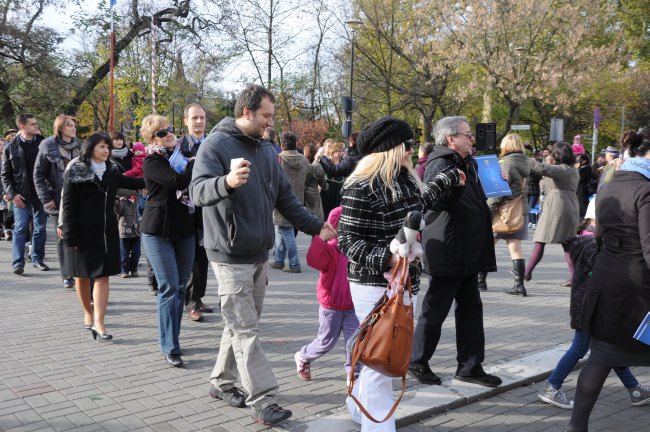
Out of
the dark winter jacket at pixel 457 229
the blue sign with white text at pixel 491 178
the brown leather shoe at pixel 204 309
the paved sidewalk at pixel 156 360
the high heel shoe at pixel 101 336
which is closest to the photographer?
the paved sidewalk at pixel 156 360

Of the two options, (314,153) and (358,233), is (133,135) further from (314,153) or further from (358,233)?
(358,233)

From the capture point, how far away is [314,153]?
1103 centimetres

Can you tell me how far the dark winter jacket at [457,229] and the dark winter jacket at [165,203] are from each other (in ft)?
6.25

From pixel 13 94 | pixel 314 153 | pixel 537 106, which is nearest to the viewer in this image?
pixel 314 153

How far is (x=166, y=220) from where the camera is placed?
15.9 ft

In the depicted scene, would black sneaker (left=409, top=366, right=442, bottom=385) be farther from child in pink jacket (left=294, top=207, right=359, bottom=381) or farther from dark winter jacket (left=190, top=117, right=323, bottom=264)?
dark winter jacket (left=190, top=117, right=323, bottom=264)

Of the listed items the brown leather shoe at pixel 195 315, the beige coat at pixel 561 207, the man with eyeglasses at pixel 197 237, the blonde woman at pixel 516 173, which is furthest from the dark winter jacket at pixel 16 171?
the beige coat at pixel 561 207

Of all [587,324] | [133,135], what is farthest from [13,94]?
[587,324]

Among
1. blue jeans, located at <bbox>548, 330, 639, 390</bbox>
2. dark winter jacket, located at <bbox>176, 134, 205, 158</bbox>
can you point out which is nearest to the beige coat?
blue jeans, located at <bbox>548, 330, 639, 390</bbox>

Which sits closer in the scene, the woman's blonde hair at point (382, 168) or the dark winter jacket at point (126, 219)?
the woman's blonde hair at point (382, 168)

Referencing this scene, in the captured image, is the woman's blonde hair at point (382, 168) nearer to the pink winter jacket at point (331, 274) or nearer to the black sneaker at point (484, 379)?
the pink winter jacket at point (331, 274)

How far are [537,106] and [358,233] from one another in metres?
31.9

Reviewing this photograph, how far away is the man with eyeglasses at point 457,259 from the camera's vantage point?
14.4 feet

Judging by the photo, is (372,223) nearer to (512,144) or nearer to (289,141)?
(512,144)
